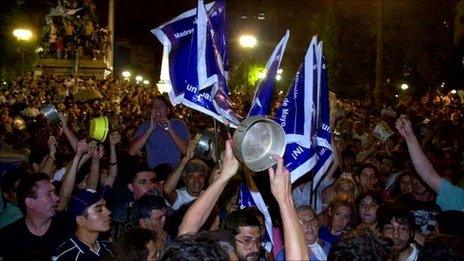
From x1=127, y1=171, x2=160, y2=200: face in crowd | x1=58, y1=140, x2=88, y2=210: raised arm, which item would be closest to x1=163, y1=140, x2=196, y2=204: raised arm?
x1=127, y1=171, x2=160, y2=200: face in crowd

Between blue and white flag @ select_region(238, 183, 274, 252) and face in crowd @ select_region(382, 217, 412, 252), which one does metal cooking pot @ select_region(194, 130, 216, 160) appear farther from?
face in crowd @ select_region(382, 217, 412, 252)

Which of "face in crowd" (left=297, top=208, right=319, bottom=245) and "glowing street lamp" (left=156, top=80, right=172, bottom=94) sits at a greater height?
"glowing street lamp" (left=156, top=80, right=172, bottom=94)

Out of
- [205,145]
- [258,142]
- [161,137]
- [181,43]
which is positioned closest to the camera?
[258,142]

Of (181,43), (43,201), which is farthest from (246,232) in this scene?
(181,43)

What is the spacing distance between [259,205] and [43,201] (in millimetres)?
1845

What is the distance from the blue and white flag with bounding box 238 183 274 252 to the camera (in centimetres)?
568

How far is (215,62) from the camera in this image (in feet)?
19.0

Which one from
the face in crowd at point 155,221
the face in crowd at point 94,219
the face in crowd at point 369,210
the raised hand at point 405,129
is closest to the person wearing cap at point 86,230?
the face in crowd at point 94,219

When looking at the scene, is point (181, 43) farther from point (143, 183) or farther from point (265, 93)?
point (143, 183)

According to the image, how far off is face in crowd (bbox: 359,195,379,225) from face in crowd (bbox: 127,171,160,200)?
7.36 ft

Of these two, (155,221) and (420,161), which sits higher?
(420,161)

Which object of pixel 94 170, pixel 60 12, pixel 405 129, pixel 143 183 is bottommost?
pixel 143 183

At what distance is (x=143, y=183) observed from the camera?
24.0 ft

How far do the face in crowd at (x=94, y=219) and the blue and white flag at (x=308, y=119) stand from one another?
62.9 inches
